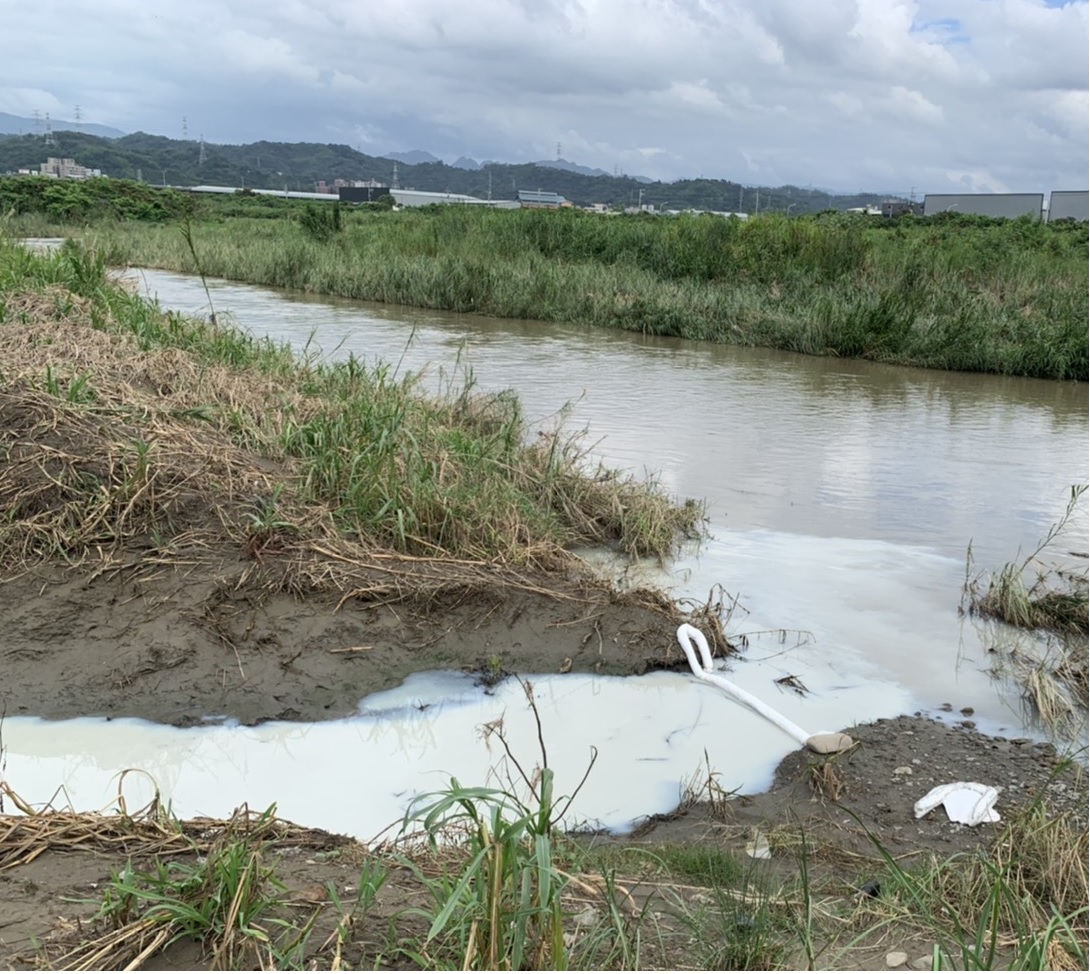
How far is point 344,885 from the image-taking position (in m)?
2.21

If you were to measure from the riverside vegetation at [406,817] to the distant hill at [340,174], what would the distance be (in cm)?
1731

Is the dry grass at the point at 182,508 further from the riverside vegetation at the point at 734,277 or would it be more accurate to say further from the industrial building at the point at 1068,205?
the industrial building at the point at 1068,205

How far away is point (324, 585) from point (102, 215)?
29.9 meters

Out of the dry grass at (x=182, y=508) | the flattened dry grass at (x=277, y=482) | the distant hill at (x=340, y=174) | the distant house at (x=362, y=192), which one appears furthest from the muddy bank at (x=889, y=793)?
the distant house at (x=362, y=192)

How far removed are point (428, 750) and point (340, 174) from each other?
7000 centimetres

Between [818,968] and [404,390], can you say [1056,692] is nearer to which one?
[818,968]

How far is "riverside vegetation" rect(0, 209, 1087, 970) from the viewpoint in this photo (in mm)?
1896

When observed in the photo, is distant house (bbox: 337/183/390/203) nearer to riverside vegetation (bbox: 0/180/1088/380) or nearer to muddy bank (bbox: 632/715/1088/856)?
riverside vegetation (bbox: 0/180/1088/380)

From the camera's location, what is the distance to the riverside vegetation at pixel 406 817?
1.90m

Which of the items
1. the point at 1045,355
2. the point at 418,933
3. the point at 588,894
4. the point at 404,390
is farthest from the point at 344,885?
the point at 1045,355

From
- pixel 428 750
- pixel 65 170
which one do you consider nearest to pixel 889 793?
pixel 428 750

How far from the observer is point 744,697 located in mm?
3750

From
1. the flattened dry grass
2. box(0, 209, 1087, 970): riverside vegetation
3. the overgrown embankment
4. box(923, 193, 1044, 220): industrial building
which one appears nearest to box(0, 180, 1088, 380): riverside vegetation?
the flattened dry grass

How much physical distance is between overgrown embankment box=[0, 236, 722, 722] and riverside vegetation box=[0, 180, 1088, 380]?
7581 millimetres
